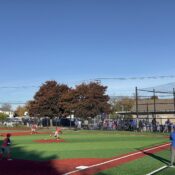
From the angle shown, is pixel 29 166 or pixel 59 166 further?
pixel 29 166

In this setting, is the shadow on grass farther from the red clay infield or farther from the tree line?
the tree line

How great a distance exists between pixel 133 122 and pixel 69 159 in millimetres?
30080

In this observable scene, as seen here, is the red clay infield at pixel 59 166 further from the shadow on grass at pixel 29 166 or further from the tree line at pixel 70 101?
the tree line at pixel 70 101

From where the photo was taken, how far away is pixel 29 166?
1912 centimetres

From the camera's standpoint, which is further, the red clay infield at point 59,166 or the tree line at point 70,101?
the tree line at point 70,101

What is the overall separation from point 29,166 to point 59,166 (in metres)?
1.36

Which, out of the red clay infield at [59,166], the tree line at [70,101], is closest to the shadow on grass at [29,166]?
the red clay infield at [59,166]

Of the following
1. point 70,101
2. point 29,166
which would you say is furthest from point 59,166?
point 70,101

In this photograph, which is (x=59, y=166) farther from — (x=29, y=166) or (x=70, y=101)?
(x=70, y=101)

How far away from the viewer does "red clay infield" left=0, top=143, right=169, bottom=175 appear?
17.1m

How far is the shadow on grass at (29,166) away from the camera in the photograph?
17109mm

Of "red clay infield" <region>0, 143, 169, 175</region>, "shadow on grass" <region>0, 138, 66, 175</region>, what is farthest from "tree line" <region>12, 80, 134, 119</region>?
"red clay infield" <region>0, 143, 169, 175</region>

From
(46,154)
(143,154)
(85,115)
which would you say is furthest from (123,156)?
(85,115)

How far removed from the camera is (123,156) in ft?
73.7
